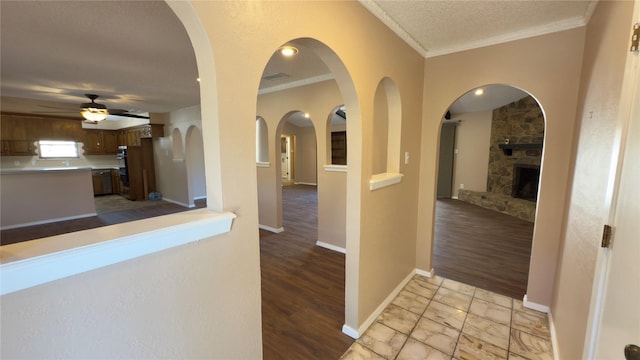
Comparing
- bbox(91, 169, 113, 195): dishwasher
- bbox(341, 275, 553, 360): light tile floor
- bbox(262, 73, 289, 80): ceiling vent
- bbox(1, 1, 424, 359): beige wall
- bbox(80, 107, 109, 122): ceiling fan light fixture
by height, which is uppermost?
bbox(262, 73, 289, 80): ceiling vent

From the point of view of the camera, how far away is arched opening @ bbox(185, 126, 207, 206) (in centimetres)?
589

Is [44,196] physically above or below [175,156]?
below

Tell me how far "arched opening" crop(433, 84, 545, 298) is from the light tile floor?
0.34m

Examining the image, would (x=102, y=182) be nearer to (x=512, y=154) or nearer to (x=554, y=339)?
(x=554, y=339)

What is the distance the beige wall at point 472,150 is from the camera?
6.43 metres

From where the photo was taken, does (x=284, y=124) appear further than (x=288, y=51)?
Yes

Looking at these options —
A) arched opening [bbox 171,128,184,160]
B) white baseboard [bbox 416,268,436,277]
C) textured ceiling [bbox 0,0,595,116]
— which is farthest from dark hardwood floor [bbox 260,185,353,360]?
arched opening [bbox 171,128,184,160]

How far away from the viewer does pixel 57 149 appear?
21.2 ft

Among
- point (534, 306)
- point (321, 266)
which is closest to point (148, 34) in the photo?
point (321, 266)

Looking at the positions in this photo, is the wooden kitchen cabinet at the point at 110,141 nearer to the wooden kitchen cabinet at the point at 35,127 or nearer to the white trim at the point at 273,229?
the wooden kitchen cabinet at the point at 35,127

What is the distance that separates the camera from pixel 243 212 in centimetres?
114

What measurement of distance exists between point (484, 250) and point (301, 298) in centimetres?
271

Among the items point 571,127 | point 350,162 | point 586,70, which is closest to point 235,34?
point 350,162

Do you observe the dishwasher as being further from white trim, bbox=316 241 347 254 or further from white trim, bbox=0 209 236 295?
white trim, bbox=0 209 236 295
